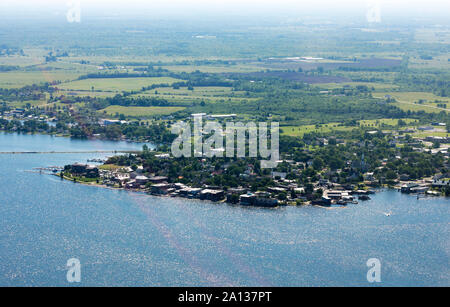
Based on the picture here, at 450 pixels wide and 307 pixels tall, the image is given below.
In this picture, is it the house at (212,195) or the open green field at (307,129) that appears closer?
the house at (212,195)

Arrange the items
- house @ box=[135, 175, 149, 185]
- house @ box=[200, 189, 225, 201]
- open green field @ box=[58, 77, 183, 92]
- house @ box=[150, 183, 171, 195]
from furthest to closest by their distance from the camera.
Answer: open green field @ box=[58, 77, 183, 92], house @ box=[135, 175, 149, 185], house @ box=[150, 183, 171, 195], house @ box=[200, 189, 225, 201]

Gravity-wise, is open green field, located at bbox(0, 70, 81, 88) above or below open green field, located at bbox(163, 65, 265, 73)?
above

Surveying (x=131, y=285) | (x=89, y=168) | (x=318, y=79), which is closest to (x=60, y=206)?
(x=89, y=168)

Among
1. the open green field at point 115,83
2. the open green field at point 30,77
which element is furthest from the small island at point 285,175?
the open green field at point 30,77

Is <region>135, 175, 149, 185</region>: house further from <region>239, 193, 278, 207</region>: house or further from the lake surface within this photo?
<region>239, 193, 278, 207</region>: house

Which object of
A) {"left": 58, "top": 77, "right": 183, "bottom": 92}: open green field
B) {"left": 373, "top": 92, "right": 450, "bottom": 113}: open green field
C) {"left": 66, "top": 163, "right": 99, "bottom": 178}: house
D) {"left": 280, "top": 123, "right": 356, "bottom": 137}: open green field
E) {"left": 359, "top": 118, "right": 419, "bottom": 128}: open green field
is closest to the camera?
{"left": 66, "top": 163, "right": 99, "bottom": 178}: house

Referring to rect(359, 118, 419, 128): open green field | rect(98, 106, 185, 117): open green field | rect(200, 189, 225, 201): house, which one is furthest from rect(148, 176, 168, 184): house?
rect(98, 106, 185, 117): open green field

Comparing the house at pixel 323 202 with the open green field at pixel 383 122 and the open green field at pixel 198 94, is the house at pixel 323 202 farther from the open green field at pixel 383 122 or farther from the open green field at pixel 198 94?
the open green field at pixel 198 94
